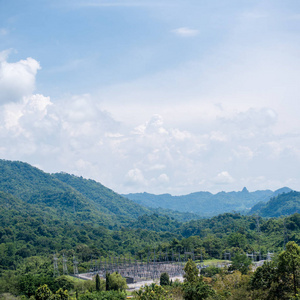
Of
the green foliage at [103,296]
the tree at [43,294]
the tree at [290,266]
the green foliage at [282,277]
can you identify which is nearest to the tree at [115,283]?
the green foliage at [103,296]

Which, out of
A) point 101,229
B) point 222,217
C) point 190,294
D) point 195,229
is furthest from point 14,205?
point 190,294

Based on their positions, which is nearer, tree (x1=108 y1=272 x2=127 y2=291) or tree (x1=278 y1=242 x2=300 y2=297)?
tree (x1=278 y1=242 x2=300 y2=297)

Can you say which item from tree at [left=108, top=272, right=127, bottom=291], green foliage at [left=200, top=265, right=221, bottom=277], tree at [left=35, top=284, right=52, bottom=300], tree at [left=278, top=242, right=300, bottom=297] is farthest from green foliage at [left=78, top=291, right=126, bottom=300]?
green foliage at [left=200, top=265, right=221, bottom=277]

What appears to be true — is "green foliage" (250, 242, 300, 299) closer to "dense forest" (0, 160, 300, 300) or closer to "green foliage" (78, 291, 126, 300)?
"green foliage" (78, 291, 126, 300)

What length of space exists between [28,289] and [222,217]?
114 metres

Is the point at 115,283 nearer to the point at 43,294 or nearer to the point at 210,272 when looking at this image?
the point at 210,272

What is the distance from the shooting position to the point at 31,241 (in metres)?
101

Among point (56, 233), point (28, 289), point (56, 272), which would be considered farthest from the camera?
point (56, 233)

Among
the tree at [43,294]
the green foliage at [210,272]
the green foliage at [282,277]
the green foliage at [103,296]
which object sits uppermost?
the green foliage at [282,277]

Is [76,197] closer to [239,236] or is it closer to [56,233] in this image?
[56,233]

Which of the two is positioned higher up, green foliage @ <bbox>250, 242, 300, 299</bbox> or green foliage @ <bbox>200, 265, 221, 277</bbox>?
green foliage @ <bbox>250, 242, 300, 299</bbox>

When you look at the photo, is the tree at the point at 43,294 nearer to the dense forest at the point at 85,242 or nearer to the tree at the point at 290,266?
the dense forest at the point at 85,242

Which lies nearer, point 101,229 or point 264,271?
point 264,271

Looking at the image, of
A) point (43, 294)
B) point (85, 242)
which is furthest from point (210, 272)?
point (85, 242)
